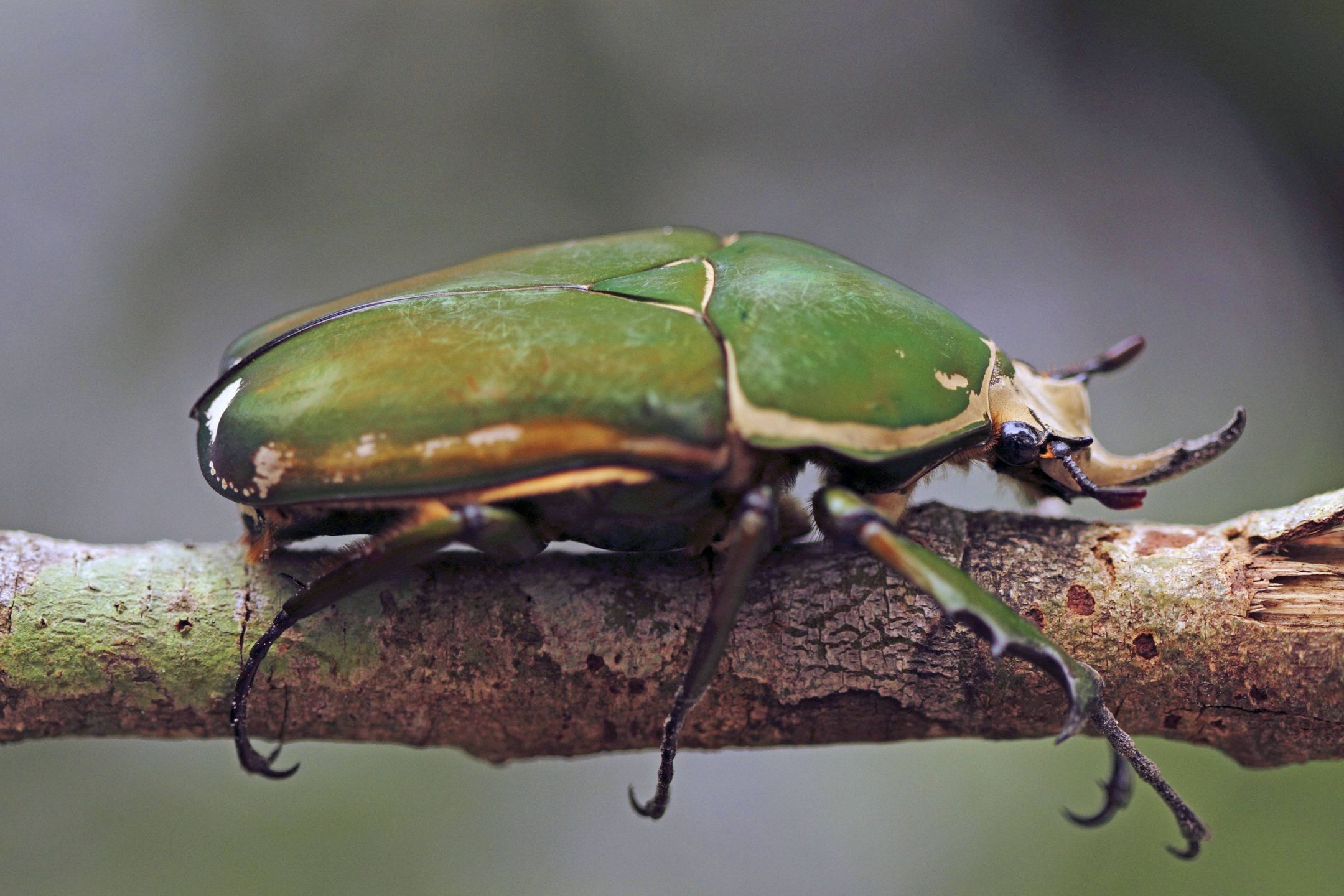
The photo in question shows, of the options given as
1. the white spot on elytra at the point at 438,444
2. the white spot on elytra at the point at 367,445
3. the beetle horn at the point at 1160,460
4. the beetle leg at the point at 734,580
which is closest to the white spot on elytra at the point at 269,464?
the white spot on elytra at the point at 367,445

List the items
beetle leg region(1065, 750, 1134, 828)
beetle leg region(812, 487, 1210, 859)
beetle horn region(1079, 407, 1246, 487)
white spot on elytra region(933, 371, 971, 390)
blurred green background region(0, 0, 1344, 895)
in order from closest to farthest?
beetle leg region(812, 487, 1210, 859)
white spot on elytra region(933, 371, 971, 390)
beetle horn region(1079, 407, 1246, 487)
beetle leg region(1065, 750, 1134, 828)
blurred green background region(0, 0, 1344, 895)

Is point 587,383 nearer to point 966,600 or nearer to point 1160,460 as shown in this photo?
point 966,600

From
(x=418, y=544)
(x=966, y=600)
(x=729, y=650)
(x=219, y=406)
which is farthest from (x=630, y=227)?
(x=966, y=600)

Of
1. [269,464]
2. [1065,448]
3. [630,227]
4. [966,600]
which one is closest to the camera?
[966,600]

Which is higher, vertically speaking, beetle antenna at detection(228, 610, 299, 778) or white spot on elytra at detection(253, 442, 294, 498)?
white spot on elytra at detection(253, 442, 294, 498)

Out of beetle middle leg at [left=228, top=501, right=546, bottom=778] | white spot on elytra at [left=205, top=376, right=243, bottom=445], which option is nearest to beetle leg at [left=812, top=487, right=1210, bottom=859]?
beetle middle leg at [left=228, top=501, right=546, bottom=778]

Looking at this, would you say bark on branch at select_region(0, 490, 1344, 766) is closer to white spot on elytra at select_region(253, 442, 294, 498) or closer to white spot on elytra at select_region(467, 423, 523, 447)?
white spot on elytra at select_region(253, 442, 294, 498)

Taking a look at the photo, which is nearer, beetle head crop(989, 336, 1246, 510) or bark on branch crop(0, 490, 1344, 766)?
bark on branch crop(0, 490, 1344, 766)
